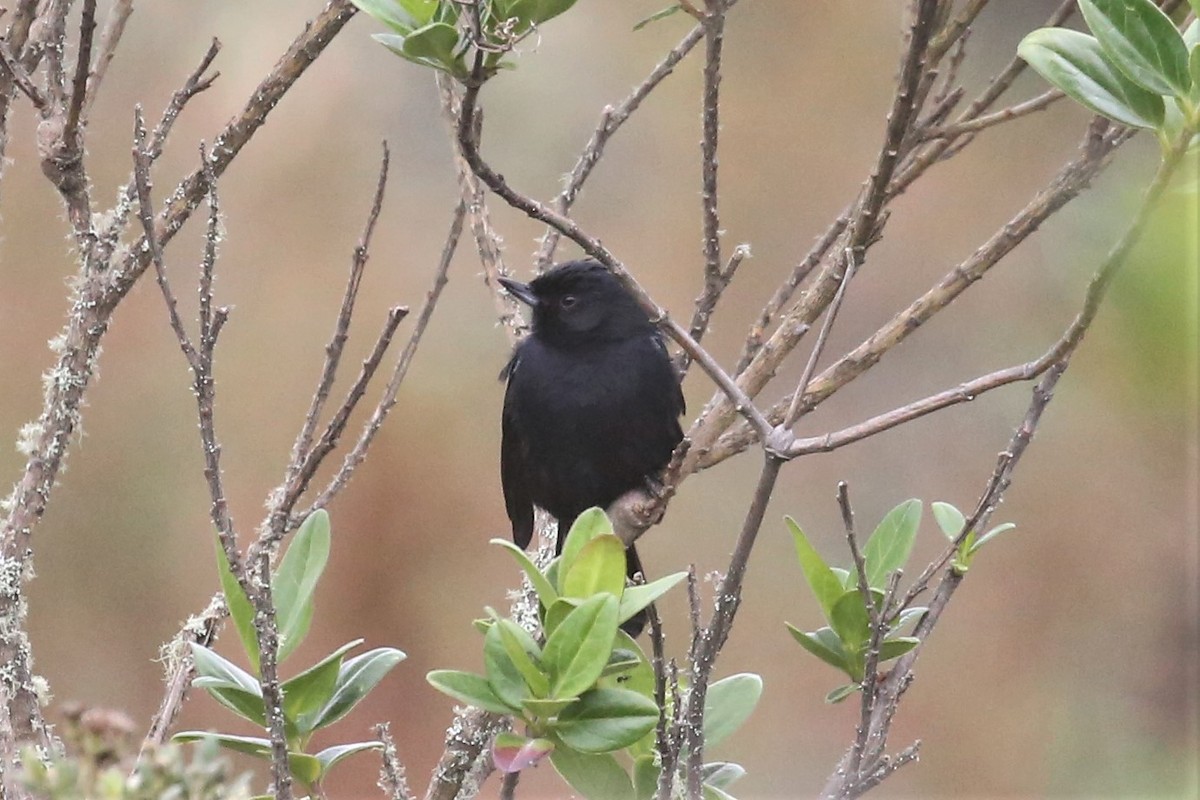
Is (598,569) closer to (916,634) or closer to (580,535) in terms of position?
(580,535)

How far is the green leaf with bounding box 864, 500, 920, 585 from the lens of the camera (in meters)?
1.20

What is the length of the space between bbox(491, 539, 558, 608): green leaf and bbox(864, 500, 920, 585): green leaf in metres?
0.37

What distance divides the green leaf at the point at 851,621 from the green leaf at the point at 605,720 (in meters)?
0.25

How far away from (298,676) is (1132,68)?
756 millimetres

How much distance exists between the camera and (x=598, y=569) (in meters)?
0.96

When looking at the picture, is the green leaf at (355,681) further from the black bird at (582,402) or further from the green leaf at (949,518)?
the black bird at (582,402)

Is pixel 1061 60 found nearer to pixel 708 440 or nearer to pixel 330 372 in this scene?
pixel 708 440

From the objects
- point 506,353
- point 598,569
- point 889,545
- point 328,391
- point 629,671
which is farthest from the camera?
point 506,353

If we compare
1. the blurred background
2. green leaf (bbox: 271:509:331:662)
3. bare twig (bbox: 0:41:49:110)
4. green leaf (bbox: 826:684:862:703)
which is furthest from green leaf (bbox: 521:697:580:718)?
the blurred background

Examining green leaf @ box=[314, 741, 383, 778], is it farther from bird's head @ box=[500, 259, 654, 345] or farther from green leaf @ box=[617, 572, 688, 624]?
bird's head @ box=[500, 259, 654, 345]

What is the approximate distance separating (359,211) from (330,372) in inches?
89.0

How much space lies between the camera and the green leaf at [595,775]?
1.02m

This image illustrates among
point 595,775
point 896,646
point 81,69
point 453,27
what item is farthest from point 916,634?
point 81,69

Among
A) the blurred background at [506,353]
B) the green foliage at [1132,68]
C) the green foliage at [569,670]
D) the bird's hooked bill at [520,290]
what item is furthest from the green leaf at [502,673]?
the blurred background at [506,353]
